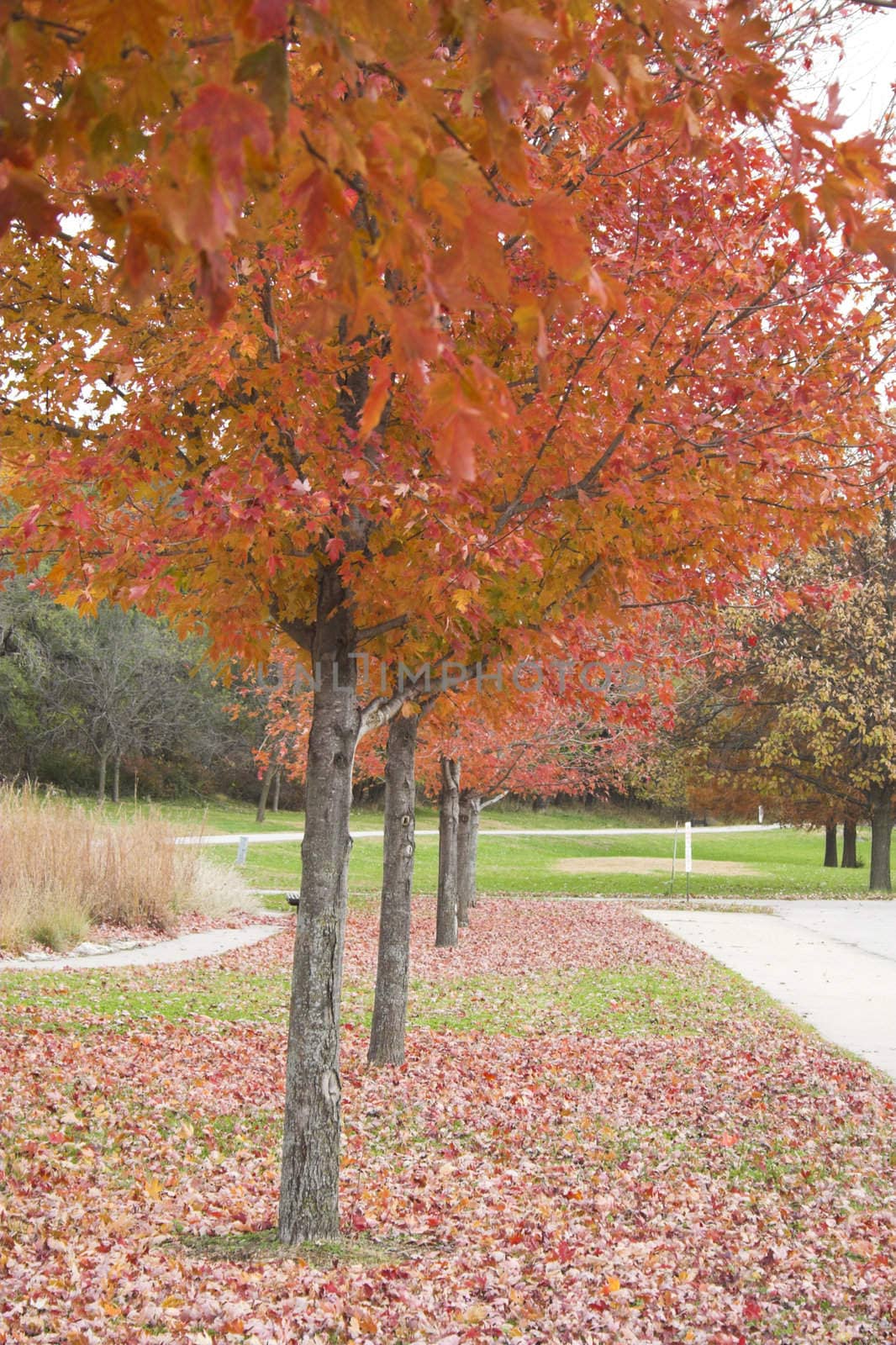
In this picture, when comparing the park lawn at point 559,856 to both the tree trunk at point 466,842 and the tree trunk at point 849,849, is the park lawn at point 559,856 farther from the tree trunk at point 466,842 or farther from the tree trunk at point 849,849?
the tree trunk at point 466,842

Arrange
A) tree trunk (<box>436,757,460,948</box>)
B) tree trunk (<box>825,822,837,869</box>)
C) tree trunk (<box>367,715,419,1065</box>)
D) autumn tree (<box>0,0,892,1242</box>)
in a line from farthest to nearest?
tree trunk (<box>825,822,837,869</box>) < tree trunk (<box>436,757,460,948</box>) < tree trunk (<box>367,715,419,1065</box>) < autumn tree (<box>0,0,892,1242</box>)

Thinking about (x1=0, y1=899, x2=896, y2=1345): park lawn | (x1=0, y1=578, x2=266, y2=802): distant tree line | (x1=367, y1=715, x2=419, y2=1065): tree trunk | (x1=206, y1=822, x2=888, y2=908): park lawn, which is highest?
(x1=0, y1=578, x2=266, y2=802): distant tree line

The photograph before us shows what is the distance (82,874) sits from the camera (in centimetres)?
1321

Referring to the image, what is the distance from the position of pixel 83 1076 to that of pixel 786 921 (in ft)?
45.5

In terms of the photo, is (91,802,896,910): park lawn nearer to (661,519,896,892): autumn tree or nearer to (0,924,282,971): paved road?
(0,924,282,971): paved road

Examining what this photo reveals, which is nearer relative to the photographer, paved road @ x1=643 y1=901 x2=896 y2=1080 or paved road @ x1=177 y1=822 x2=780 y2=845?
paved road @ x1=643 y1=901 x2=896 y2=1080

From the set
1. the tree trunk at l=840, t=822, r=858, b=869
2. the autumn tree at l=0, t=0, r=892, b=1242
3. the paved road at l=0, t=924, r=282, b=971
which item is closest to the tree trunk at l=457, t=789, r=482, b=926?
the paved road at l=0, t=924, r=282, b=971

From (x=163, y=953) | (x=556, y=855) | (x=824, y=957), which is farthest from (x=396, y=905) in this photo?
(x=556, y=855)

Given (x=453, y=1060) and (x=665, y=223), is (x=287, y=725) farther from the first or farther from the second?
(x=665, y=223)

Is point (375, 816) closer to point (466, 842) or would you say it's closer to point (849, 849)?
point (849, 849)

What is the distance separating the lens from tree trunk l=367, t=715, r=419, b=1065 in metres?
7.64

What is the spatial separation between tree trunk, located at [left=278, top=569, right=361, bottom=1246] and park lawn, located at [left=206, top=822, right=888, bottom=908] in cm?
1272

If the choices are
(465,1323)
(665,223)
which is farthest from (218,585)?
(465,1323)

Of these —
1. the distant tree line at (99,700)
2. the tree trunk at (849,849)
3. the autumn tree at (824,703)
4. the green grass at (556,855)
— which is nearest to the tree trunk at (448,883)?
the green grass at (556,855)
